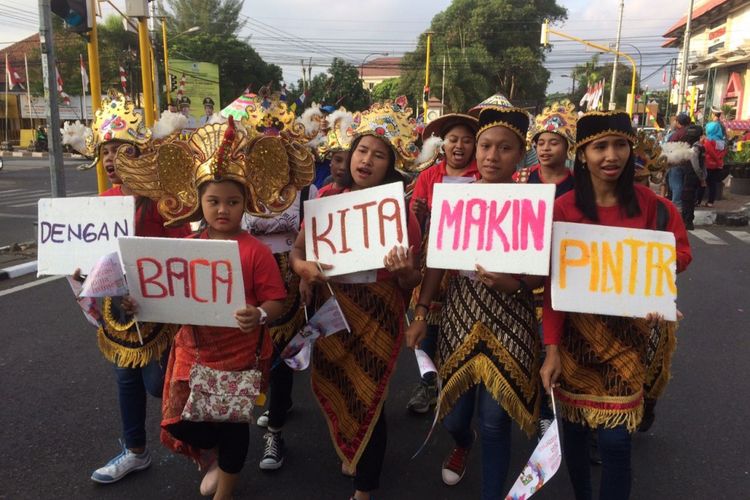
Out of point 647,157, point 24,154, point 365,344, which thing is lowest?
point 24,154

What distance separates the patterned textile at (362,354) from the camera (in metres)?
2.72

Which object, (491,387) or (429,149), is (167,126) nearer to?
(429,149)

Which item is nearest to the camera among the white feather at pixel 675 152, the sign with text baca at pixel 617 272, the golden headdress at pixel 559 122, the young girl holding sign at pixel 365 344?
the sign with text baca at pixel 617 272

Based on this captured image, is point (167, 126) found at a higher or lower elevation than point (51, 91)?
lower

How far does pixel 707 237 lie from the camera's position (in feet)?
33.0

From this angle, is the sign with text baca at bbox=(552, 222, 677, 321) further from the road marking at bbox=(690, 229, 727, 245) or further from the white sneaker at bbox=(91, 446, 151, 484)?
the road marking at bbox=(690, 229, 727, 245)

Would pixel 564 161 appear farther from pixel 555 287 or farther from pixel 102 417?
pixel 102 417

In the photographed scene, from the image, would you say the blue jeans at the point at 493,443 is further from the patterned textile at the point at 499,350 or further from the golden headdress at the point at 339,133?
the golden headdress at the point at 339,133

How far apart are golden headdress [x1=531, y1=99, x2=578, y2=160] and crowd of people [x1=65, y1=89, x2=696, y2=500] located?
0.61 m

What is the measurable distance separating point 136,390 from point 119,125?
54.2 inches

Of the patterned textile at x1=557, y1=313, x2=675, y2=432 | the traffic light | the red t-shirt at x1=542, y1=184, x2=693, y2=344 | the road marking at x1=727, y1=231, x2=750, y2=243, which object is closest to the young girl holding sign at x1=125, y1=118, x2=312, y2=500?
the red t-shirt at x1=542, y1=184, x2=693, y2=344

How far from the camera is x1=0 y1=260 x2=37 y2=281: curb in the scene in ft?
22.9

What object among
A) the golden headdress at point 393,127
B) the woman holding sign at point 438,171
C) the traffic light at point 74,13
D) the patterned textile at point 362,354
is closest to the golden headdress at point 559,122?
the woman holding sign at point 438,171

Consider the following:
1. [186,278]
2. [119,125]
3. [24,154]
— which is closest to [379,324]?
[186,278]
